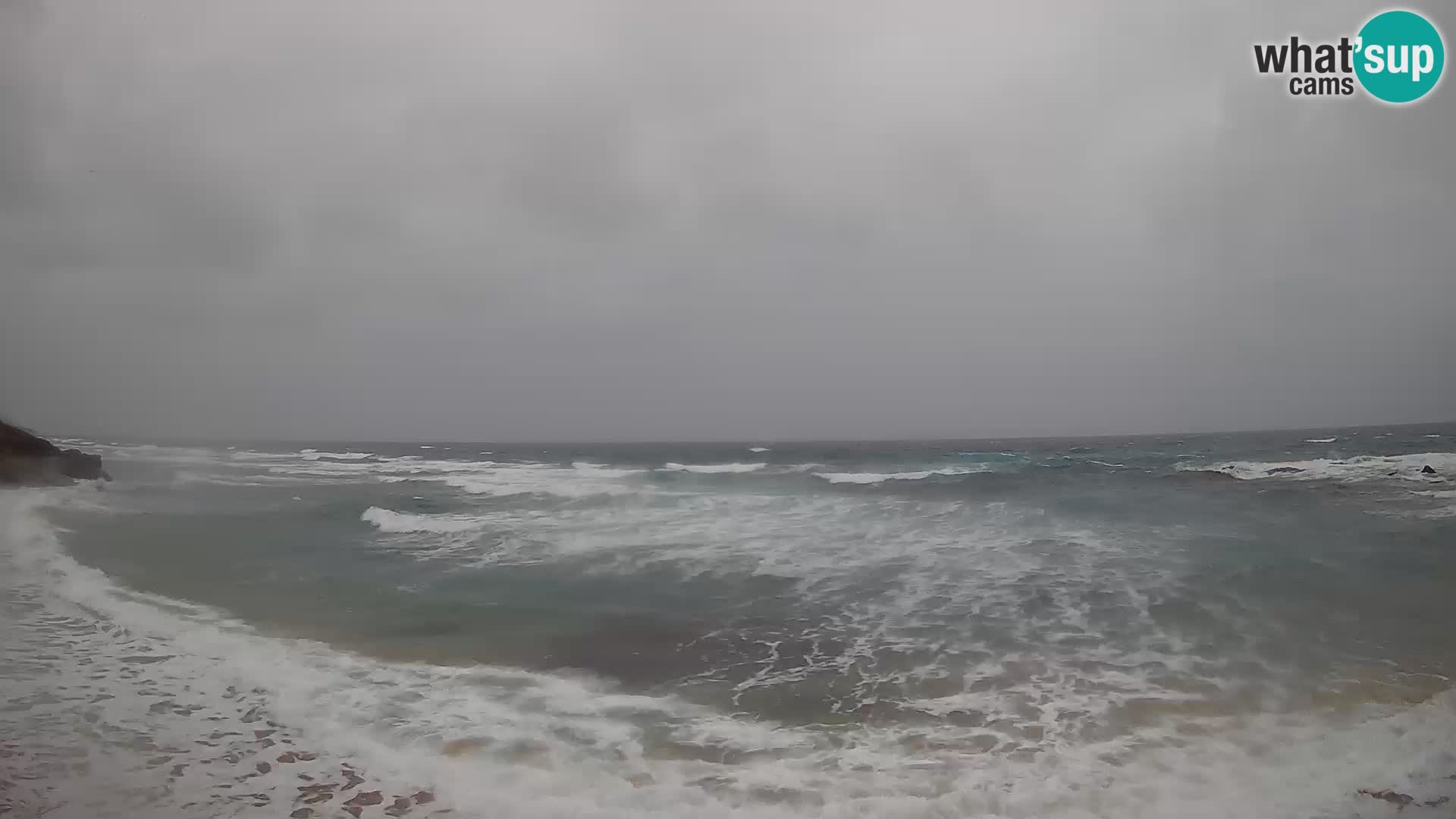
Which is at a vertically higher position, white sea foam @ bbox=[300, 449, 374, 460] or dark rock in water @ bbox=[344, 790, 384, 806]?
dark rock in water @ bbox=[344, 790, 384, 806]

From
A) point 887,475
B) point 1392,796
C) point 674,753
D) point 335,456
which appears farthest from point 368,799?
point 335,456

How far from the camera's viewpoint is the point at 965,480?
72.6ft

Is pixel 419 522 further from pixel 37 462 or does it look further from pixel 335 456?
pixel 335 456

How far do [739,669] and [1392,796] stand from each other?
417cm

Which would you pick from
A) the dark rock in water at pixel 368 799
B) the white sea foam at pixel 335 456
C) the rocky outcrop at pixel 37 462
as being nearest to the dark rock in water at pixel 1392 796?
the dark rock in water at pixel 368 799

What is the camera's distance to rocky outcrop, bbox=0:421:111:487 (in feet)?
46.5

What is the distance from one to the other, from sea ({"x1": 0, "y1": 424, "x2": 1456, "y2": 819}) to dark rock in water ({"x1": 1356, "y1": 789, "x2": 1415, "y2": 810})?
0.18 ft

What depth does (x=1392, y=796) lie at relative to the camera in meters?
3.46

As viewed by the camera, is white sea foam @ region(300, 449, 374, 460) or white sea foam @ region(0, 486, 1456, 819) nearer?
white sea foam @ region(0, 486, 1456, 819)

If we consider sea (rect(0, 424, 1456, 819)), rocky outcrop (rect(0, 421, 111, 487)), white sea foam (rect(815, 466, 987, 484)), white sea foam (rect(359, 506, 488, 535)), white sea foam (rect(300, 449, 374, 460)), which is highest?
rocky outcrop (rect(0, 421, 111, 487))

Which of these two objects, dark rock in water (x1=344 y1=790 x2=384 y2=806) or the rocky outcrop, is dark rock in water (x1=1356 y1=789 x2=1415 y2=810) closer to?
dark rock in water (x1=344 y1=790 x2=384 y2=806)

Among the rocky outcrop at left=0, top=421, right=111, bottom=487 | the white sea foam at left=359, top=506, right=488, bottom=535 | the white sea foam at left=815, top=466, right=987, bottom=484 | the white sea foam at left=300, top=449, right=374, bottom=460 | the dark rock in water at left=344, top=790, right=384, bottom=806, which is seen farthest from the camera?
the white sea foam at left=300, top=449, right=374, bottom=460

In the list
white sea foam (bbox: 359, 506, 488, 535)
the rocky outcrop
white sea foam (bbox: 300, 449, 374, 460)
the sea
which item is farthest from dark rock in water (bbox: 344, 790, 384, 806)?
white sea foam (bbox: 300, 449, 374, 460)

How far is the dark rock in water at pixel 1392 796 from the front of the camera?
342 centimetres
